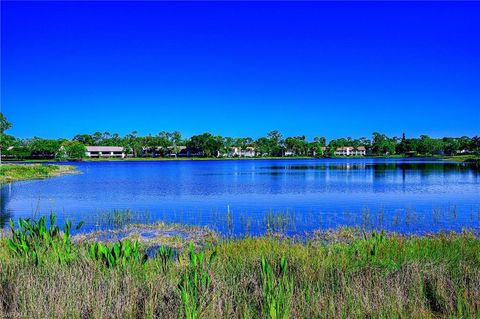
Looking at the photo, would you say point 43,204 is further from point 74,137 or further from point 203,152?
point 74,137

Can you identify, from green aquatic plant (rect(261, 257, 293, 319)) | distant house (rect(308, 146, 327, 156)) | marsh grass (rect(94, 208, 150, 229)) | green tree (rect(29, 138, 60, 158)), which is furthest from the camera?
distant house (rect(308, 146, 327, 156))

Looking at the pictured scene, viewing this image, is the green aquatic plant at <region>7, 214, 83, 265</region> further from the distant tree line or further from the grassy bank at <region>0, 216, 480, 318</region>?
the distant tree line

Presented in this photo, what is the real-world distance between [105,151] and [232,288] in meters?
168

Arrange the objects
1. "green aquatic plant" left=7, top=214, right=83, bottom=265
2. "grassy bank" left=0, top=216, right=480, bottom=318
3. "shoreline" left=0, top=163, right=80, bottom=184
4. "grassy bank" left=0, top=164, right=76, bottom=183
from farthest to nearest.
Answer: "grassy bank" left=0, top=164, right=76, bottom=183
"shoreline" left=0, top=163, right=80, bottom=184
"green aquatic plant" left=7, top=214, right=83, bottom=265
"grassy bank" left=0, top=216, right=480, bottom=318

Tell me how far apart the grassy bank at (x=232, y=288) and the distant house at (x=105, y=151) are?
6387 inches

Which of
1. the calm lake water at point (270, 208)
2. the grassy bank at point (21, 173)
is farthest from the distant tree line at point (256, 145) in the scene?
the calm lake water at point (270, 208)

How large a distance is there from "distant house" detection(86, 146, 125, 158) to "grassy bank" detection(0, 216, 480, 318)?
6387 inches

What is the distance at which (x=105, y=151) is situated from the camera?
541 ft

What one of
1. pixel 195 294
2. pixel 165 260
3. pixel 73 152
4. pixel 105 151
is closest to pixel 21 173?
pixel 165 260

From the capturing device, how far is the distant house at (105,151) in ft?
534

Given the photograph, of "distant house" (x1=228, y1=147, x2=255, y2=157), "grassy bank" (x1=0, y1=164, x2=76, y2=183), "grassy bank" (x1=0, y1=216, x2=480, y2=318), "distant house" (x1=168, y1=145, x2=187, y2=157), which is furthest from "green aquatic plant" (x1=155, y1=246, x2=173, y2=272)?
"distant house" (x1=228, y1=147, x2=255, y2=157)

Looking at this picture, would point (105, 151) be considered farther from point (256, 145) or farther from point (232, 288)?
point (232, 288)

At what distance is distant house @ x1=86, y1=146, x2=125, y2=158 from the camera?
163 metres

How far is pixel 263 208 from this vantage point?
24.2m
